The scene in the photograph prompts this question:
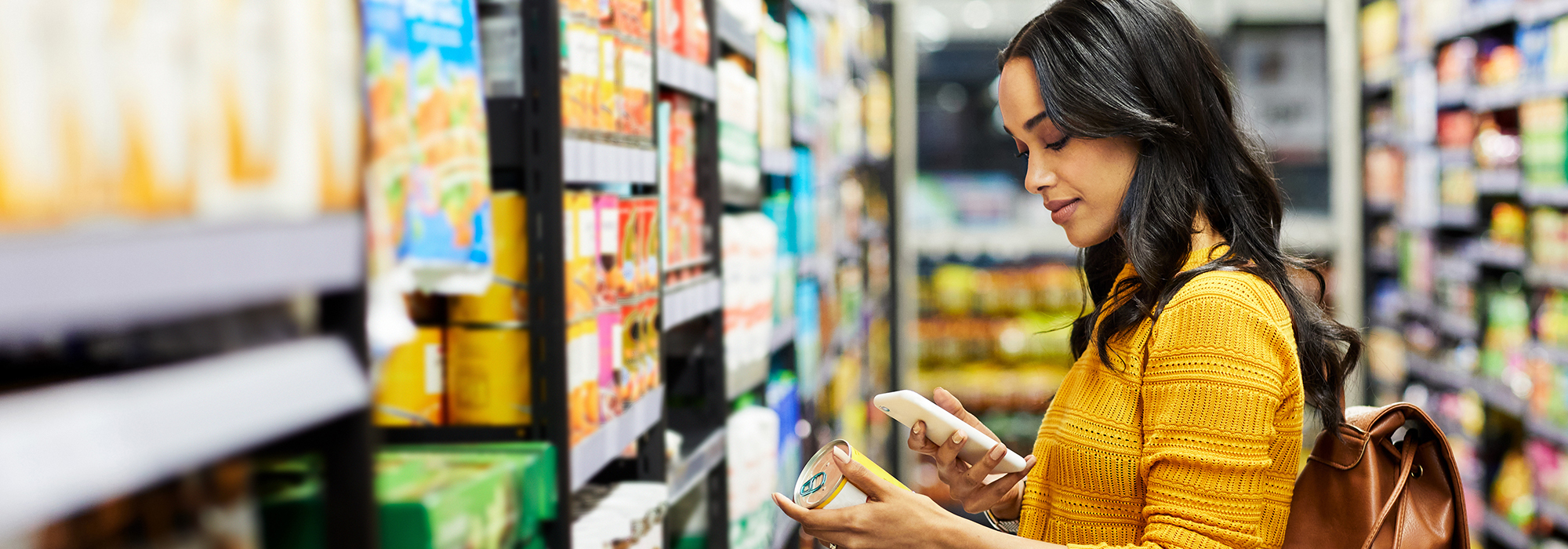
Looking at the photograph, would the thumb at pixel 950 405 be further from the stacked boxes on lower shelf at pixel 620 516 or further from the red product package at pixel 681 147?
the red product package at pixel 681 147

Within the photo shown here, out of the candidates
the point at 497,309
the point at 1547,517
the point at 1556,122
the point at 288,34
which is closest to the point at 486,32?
the point at 497,309

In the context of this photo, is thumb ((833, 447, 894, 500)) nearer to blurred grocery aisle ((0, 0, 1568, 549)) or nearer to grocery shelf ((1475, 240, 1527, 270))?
blurred grocery aisle ((0, 0, 1568, 549))

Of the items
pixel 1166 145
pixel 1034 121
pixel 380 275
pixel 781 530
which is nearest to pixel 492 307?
pixel 380 275

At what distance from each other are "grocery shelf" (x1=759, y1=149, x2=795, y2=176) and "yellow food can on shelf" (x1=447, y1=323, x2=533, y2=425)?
5.07 feet

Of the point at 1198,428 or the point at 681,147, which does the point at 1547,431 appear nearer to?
Result: the point at 681,147

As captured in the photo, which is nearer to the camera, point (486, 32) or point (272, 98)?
point (272, 98)

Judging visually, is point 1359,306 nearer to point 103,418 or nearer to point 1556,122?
point 1556,122

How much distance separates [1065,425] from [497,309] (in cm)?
74

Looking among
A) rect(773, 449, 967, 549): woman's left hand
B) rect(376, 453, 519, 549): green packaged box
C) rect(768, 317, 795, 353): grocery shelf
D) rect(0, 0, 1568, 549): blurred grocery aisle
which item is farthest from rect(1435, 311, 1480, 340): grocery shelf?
rect(376, 453, 519, 549): green packaged box

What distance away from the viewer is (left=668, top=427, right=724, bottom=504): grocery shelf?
2027mm

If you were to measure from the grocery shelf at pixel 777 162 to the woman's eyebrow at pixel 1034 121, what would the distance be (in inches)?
61.3

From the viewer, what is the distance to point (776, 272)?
3031mm

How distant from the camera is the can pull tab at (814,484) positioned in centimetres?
133

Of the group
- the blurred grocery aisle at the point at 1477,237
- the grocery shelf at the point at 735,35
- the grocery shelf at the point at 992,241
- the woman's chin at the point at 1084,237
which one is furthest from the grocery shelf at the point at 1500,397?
the woman's chin at the point at 1084,237
